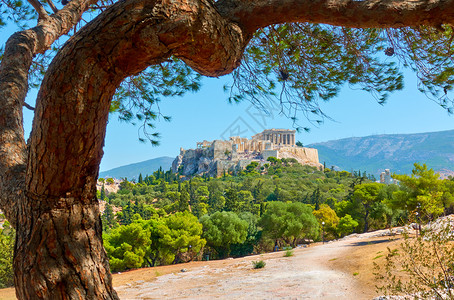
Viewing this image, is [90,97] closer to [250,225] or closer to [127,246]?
[127,246]

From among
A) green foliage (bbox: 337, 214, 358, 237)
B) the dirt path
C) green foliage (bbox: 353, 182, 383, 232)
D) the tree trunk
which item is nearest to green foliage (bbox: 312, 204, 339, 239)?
green foliage (bbox: 337, 214, 358, 237)

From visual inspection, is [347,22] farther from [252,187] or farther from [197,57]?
[252,187]

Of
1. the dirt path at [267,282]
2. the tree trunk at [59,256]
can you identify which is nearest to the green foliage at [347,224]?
the dirt path at [267,282]

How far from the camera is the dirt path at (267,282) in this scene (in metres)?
10.0

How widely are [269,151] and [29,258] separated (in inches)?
3212

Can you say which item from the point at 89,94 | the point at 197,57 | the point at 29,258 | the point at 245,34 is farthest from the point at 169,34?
the point at 29,258

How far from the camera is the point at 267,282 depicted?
1186cm

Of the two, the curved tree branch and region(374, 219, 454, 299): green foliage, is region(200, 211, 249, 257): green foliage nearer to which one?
region(374, 219, 454, 299): green foliage

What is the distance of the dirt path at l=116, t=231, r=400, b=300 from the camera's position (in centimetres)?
1002

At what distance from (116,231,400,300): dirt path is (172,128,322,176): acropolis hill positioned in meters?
61.1

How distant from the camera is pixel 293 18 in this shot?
1666 mm

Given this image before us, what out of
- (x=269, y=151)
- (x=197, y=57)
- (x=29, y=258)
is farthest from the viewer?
(x=269, y=151)

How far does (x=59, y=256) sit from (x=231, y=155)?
83.1 metres

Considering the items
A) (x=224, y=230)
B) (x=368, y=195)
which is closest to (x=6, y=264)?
(x=224, y=230)
